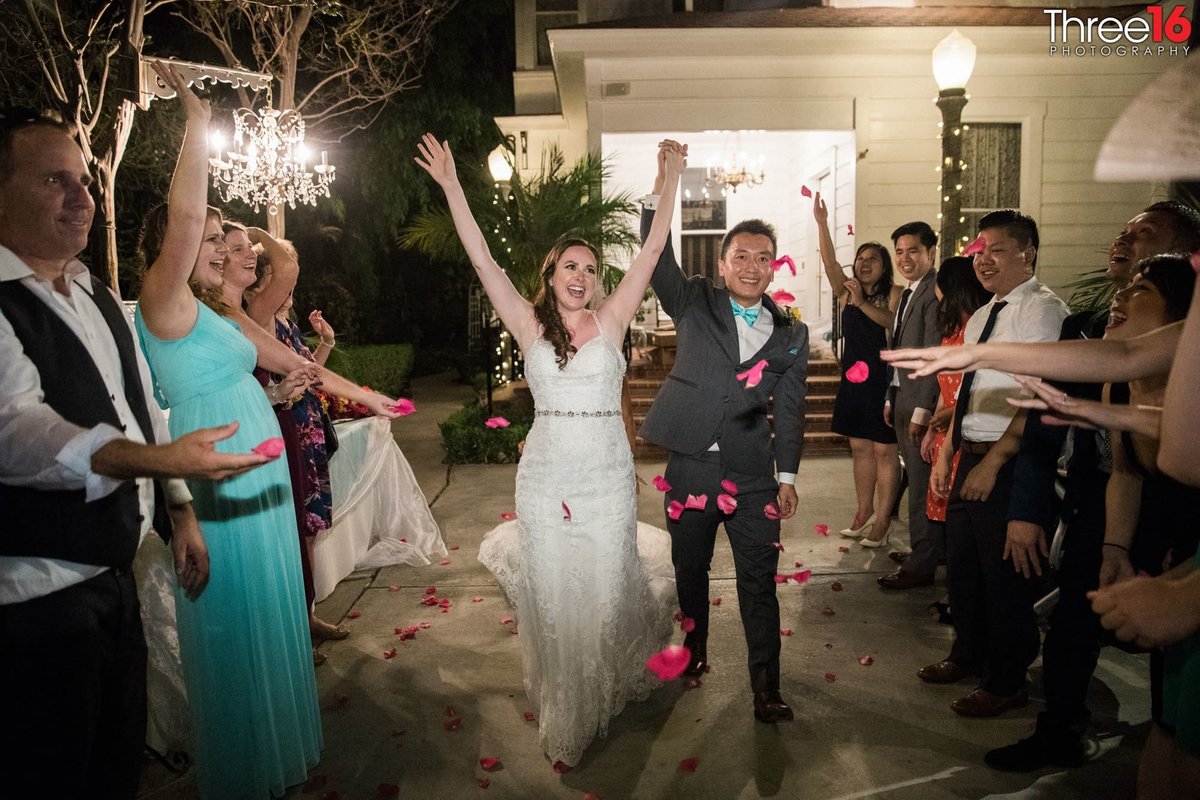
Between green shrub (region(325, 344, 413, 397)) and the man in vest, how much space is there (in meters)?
11.4

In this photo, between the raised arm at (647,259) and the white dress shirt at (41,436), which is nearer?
the white dress shirt at (41,436)

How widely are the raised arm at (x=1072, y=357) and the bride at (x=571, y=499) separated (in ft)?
4.83

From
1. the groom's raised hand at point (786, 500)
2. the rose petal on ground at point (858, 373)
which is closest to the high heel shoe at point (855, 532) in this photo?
the rose petal on ground at point (858, 373)

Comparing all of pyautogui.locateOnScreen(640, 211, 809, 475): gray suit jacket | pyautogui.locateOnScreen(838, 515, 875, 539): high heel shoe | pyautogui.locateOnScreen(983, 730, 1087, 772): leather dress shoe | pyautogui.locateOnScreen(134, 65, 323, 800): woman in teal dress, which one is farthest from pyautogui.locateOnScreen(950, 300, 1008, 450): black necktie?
pyautogui.locateOnScreen(134, 65, 323, 800): woman in teal dress

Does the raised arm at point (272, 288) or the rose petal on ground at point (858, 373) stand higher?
the raised arm at point (272, 288)

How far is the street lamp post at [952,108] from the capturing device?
23.1 feet

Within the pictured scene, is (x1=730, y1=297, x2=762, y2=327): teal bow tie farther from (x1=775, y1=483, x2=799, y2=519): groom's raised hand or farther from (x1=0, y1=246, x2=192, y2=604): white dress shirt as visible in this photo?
(x1=0, y1=246, x2=192, y2=604): white dress shirt

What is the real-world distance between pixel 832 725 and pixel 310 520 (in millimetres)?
2981

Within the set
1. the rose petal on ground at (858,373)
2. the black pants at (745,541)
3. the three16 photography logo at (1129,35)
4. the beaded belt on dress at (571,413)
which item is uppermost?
the three16 photography logo at (1129,35)

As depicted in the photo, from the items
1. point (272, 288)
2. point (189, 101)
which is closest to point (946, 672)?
point (272, 288)

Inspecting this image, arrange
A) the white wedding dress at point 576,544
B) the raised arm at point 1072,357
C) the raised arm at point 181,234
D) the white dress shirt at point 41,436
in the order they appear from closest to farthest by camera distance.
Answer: the white dress shirt at point 41,436
the raised arm at point 1072,357
the raised arm at point 181,234
the white wedding dress at point 576,544

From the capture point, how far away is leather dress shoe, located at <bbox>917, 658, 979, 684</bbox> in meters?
4.05

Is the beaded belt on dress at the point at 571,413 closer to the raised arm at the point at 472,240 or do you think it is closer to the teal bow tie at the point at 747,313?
the raised arm at the point at 472,240

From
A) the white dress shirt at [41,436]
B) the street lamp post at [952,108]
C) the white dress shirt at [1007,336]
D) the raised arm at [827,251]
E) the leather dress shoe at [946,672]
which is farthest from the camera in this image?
the street lamp post at [952,108]
